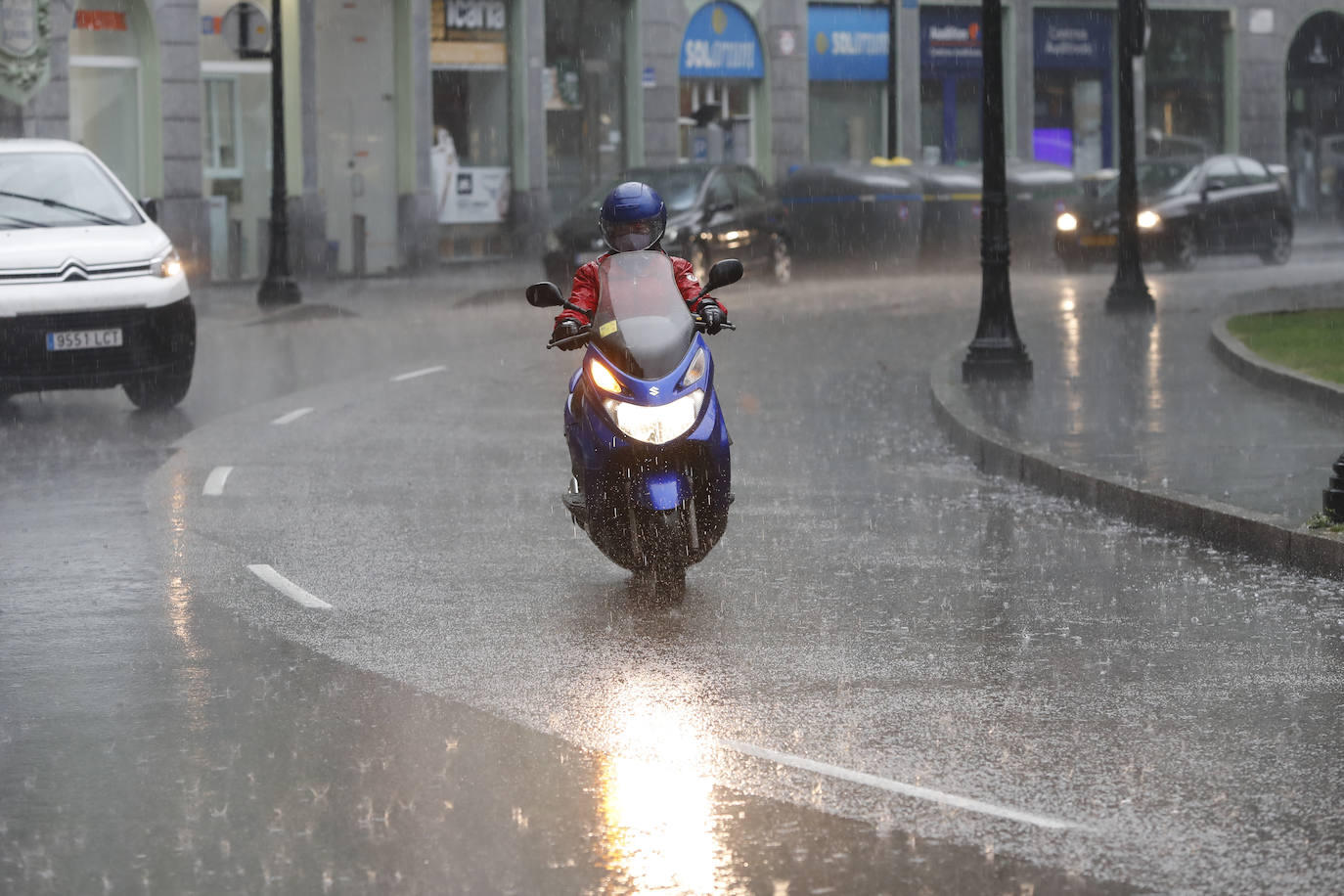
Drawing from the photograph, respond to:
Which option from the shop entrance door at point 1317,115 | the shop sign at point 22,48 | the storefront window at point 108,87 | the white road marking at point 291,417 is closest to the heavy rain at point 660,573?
the white road marking at point 291,417

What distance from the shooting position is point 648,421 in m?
8.46

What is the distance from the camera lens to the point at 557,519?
35.6ft

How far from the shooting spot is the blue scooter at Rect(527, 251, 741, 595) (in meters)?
8.48

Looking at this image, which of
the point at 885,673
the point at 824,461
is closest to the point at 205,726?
the point at 885,673

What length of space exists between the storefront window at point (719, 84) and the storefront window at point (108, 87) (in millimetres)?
11132

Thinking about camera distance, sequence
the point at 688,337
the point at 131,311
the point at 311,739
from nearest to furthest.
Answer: the point at 311,739
the point at 688,337
the point at 131,311

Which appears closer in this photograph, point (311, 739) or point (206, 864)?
point (206, 864)

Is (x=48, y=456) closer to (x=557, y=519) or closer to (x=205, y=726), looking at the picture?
(x=557, y=519)

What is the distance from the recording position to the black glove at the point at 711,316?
8852 millimetres

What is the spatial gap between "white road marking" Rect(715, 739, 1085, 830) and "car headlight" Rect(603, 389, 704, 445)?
7.15 feet

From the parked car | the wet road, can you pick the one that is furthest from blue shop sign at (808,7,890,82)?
the wet road

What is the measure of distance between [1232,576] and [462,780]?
13.9ft

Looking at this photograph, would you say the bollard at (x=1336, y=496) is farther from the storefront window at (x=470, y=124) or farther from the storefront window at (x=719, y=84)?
the storefront window at (x=719, y=84)

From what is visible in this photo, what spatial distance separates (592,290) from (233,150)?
83.4 feet
